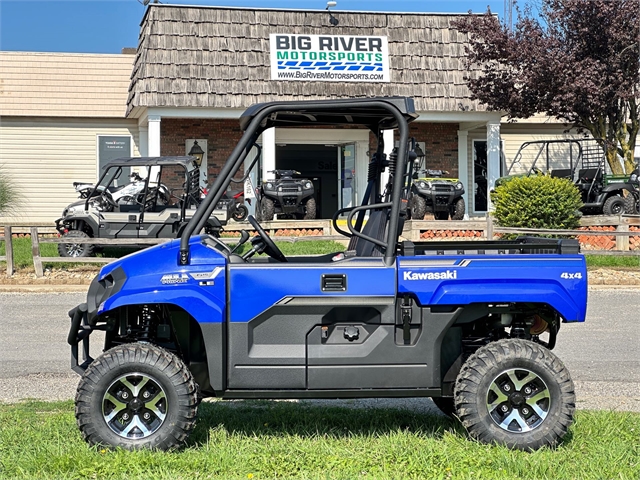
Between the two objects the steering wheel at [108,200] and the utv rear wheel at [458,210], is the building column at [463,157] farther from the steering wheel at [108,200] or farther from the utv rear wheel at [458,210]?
the steering wheel at [108,200]

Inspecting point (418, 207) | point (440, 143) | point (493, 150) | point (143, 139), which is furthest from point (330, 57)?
point (143, 139)

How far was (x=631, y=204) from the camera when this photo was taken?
20500mm

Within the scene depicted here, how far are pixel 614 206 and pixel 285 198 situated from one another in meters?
7.80

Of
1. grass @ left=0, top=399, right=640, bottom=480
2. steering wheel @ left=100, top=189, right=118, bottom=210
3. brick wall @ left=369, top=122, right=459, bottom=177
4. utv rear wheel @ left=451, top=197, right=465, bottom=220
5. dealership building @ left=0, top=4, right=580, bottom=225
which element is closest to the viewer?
grass @ left=0, top=399, right=640, bottom=480

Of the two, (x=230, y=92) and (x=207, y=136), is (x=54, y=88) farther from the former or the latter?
(x=230, y=92)

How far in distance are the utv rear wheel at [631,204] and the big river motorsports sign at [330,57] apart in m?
7.23

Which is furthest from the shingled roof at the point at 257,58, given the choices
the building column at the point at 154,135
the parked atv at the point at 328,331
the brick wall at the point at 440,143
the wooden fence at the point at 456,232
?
the parked atv at the point at 328,331

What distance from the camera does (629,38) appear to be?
20672mm

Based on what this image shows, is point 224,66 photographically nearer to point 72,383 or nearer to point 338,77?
point 338,77

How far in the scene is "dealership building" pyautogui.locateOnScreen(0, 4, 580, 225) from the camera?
75.1 feet

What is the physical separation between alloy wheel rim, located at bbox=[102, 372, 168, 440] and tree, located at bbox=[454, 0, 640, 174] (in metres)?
17.1

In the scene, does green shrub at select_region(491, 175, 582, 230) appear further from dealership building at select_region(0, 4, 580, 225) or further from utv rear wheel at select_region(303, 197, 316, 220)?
dealership building at select_region(0, 4, 580, 225)

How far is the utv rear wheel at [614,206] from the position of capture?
20641 mm

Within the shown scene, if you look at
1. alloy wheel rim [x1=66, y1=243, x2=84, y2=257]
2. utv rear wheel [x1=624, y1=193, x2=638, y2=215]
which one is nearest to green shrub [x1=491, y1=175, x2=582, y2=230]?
utv rear wheel [x1=624, y1=193, x2=638, y2=215]
